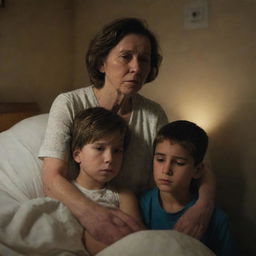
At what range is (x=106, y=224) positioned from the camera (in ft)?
3.03

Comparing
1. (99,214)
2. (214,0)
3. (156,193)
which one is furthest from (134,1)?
(99,214)

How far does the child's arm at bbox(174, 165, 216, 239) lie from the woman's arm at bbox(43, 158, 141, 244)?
0.14m

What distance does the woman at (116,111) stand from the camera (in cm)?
96

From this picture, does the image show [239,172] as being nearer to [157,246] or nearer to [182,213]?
[182,213]

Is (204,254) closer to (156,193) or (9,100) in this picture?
(156,193)

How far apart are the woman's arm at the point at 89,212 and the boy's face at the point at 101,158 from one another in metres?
0.08

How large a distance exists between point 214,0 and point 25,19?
101cm

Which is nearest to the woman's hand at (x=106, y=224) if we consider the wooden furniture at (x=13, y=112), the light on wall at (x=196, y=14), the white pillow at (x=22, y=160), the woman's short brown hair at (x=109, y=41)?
the white pillow at (x=22, y=160)

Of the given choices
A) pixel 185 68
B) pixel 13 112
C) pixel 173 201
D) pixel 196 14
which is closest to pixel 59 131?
pixel 173 201

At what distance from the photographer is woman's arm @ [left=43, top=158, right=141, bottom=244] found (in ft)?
3.01

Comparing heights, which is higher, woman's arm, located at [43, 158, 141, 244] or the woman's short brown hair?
the woman's short brown hair

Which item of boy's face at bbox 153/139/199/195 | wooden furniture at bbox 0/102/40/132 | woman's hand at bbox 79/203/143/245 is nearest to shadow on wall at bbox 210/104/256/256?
boy's face at bbox 153/139/199/195

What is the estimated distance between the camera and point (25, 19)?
5.90ft

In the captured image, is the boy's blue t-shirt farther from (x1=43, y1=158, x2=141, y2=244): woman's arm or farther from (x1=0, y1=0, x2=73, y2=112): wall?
(x1=0, y1=0, x2=73, y2=112): wall
